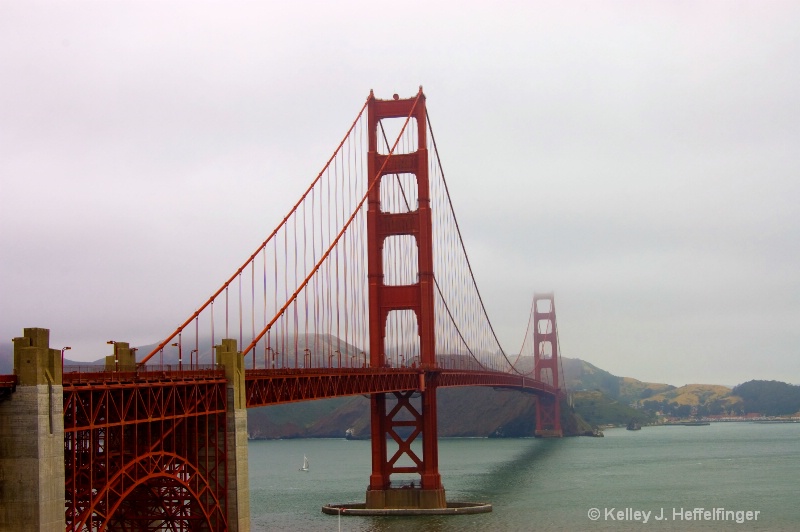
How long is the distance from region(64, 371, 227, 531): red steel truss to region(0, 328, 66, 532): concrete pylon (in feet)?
4.25

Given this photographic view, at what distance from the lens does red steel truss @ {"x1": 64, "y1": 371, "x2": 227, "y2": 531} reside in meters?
30.3

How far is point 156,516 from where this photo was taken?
38.0 meters

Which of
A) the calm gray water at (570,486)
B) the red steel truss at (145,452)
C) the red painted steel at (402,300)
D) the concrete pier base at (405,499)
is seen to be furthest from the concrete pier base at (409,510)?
the red steel truss at (145,452)

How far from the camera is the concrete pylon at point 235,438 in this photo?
1561 inches

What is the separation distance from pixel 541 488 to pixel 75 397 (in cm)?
6075

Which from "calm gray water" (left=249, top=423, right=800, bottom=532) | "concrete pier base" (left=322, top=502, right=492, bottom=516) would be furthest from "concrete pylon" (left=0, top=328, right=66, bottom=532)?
"concrete pier base" (left=322, top=502, right=492, bottom=516)

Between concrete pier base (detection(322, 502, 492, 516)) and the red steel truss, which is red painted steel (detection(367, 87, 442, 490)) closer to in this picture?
concrete pier base (detection(322, 502, 492, 516))

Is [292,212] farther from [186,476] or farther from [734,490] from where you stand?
[734,490]

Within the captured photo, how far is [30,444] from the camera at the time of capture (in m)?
27.1

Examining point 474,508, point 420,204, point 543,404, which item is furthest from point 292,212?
point 543,404

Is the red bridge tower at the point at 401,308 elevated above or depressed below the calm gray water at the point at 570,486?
above

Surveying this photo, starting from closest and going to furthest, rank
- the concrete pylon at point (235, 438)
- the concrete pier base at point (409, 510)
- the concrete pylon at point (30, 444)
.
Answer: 1. the concrete pylon at point (30, 444)
2. the concrete pylon at point (235, 438)
3. the concrete pier base at point (409, 510)

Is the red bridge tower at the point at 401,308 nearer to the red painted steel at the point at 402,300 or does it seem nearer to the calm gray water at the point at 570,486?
the red painted steel at the point at 402,300

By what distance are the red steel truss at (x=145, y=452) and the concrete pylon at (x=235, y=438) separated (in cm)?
25
